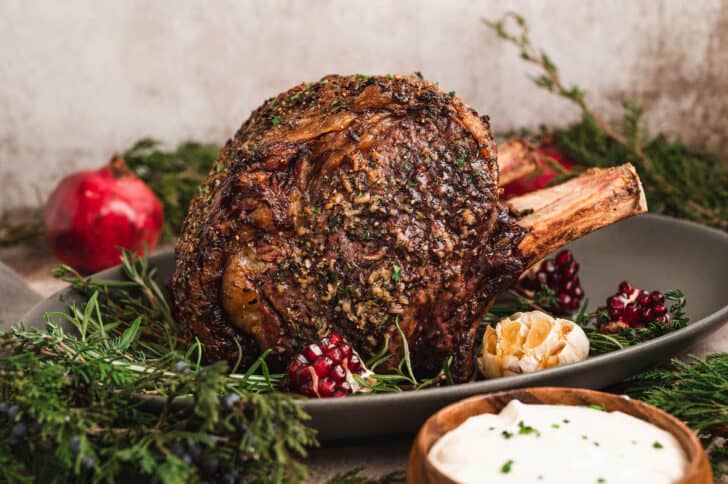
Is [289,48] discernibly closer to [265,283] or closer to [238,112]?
[238,112]

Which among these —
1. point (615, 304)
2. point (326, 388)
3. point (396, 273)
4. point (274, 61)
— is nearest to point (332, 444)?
point (326, 388)

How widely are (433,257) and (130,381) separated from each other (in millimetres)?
673

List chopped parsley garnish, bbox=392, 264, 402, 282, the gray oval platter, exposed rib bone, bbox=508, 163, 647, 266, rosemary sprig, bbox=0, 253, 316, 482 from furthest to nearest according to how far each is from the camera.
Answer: exposed rib bone, bbox=508, 163, 647, 266
chopped parsley garnish, bbox=392, 264, 402, 282
the gray oval platter
rosemary sprig, bbox=0, 253, 316, 482

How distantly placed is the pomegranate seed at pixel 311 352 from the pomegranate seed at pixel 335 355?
0.7 inches

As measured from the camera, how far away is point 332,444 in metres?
1.61

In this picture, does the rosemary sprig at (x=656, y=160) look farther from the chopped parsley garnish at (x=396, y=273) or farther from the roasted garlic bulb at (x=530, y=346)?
the chopped parsley garnish at (x=396, y=273)

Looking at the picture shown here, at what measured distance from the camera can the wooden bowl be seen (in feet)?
3.84

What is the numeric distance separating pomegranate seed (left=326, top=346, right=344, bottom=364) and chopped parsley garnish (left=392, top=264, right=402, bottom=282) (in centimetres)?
21

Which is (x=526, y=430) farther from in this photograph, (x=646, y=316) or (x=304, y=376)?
(x=646, y=316)

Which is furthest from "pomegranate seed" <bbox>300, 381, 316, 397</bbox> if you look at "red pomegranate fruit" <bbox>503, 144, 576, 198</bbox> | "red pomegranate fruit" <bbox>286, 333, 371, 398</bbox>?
"red pomegranate fruit" <bbox>503, 144, 576, 198</bbox>

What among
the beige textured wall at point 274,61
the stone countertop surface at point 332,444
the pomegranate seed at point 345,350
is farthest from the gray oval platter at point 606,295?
the beige textured wall at point 274,61

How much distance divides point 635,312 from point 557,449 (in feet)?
2.83

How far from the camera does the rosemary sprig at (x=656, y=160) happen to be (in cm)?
311

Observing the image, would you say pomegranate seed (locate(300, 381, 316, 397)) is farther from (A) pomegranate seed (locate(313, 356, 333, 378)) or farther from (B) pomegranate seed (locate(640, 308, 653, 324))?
(B) pomegranate seed (locate(640, 308, 653, 324))
